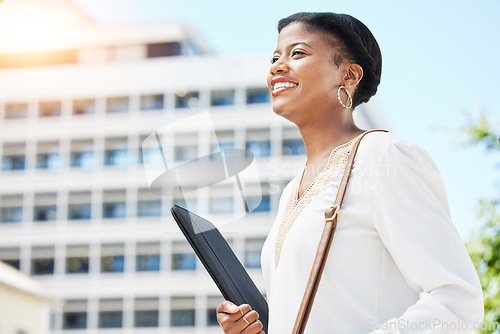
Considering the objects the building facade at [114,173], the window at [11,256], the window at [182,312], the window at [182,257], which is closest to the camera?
the window at [182,312]

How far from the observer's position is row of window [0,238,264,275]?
3950 cm

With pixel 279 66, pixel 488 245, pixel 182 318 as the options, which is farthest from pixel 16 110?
pixel 279 66

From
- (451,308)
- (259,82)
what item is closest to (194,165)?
(451,308)

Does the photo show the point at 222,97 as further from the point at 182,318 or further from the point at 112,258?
the point at 182,318

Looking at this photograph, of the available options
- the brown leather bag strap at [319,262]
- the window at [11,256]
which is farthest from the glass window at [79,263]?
the brown leather bag strap at [319,262]

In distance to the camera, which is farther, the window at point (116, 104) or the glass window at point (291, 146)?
the window at point (116, 104)

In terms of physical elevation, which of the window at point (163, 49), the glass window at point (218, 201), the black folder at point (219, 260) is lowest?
the black folder at point (219, 260)

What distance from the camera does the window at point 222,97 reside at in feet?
135

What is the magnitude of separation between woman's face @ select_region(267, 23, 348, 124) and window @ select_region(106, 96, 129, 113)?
4152 cm

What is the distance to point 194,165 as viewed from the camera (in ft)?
4.75

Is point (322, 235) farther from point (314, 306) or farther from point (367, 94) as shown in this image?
point (367, 94)

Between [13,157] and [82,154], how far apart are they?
4.05m

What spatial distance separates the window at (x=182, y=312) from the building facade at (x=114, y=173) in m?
0.07

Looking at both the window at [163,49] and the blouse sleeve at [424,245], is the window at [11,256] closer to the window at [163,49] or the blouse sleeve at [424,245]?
the window at [163,49]
